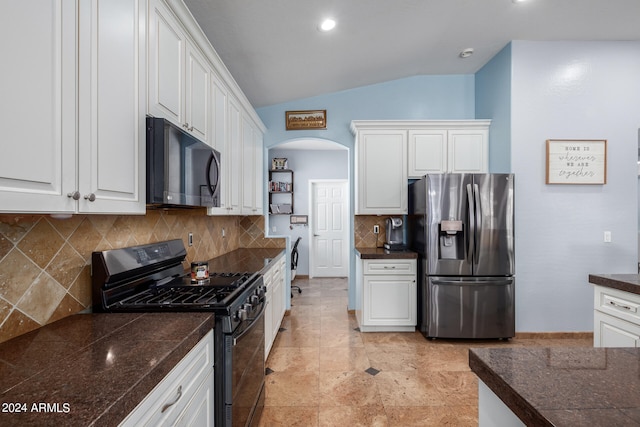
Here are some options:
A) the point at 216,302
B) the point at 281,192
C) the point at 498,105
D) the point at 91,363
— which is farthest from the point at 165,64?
the point at 281,192

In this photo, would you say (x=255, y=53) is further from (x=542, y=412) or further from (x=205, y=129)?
(x=542, y=412)

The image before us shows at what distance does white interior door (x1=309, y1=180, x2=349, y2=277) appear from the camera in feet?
20.7

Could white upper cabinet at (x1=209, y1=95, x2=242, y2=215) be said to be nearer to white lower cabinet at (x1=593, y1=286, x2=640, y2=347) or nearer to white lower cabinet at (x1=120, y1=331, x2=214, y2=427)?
white lower cabinet at (x1=120, y1=331, x2=214, y2=427)

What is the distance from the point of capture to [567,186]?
319 cm

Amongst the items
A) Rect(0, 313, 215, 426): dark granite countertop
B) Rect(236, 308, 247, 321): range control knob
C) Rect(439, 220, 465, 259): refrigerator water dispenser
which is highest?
Rect(439, 220, 465, 259): refrigerator water dispenser

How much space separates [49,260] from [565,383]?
174 centimetres

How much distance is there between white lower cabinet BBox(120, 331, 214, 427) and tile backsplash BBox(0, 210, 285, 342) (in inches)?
23.9

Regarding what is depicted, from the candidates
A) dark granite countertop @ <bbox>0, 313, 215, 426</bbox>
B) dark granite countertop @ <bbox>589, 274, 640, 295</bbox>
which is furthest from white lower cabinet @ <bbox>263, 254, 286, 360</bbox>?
dark granite countertop @ <bbox>589, 274, 640, 295</bbox>

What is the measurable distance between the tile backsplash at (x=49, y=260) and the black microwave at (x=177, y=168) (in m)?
0.30

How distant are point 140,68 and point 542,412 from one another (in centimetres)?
175

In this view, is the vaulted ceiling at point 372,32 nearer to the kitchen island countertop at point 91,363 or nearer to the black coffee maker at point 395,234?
the black coffee maker at point 395,234

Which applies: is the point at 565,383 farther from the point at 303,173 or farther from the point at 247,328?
the point at 303,173

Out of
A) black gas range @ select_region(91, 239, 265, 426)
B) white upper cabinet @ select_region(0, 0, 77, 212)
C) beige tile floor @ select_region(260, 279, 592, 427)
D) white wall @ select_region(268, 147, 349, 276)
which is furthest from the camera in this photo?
white wall @ select_region(268, 147, 349, 276)

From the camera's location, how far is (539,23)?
9.49 feet
